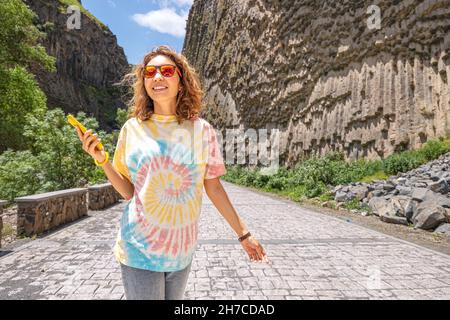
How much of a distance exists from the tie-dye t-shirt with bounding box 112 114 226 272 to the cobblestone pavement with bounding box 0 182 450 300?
7.82ft

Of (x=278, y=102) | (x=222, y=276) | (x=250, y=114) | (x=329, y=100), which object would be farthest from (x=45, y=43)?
(x=222, y=276)

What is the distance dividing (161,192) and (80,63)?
8898 centimetres

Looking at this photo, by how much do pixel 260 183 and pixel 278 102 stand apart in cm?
788

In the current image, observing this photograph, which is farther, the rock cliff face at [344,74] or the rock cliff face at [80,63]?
the rock cliff face at [80,63]

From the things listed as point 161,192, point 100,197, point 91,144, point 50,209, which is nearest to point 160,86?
point 91,144

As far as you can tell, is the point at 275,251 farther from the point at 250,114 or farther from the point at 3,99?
the point at 250,114

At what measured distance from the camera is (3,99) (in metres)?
17.4

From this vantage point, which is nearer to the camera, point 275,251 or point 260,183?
point 275,251

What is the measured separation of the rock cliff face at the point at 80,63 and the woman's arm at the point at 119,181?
6969cm

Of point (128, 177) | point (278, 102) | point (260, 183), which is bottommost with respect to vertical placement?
point (260, 183)

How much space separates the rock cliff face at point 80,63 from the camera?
238 ft

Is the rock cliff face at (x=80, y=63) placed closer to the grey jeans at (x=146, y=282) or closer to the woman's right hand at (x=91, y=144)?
the woman's right hand at (x=91, y=144)

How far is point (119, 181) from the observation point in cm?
199

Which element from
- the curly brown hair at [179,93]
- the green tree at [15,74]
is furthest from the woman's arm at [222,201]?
the green tree at [15,74]
